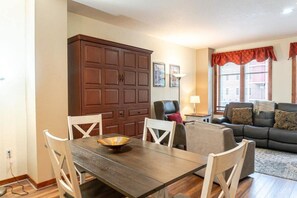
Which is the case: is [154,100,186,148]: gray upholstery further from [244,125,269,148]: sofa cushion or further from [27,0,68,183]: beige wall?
[27,0,68,183]: beige wall

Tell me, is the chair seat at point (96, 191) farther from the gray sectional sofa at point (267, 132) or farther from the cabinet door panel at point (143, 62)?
the gray sectional sofa at point (267, 132)

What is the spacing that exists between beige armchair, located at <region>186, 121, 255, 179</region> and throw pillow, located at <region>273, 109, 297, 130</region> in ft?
6.28

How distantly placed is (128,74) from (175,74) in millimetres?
2131

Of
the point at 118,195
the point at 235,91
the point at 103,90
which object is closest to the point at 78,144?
the point at 118,195

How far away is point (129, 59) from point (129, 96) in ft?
2.19

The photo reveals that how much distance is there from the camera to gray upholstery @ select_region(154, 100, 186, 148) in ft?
12.7

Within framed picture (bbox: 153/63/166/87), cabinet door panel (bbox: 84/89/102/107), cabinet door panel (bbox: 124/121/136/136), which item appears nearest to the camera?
cabinet door panel (bbox: 84/89/102/107)

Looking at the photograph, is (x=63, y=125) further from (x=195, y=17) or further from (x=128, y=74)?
(x=195, y=17)

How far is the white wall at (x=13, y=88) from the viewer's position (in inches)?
107

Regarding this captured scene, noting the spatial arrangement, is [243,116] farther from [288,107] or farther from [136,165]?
[136,165]

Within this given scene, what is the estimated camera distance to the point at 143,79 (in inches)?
151

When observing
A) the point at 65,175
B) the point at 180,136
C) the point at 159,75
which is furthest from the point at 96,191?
the point at 159,75

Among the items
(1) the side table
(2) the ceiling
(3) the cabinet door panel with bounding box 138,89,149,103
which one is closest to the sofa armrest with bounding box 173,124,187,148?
(3) the cabinet door panel with bounding box 138,89,149,103

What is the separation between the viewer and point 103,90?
3152 mm
